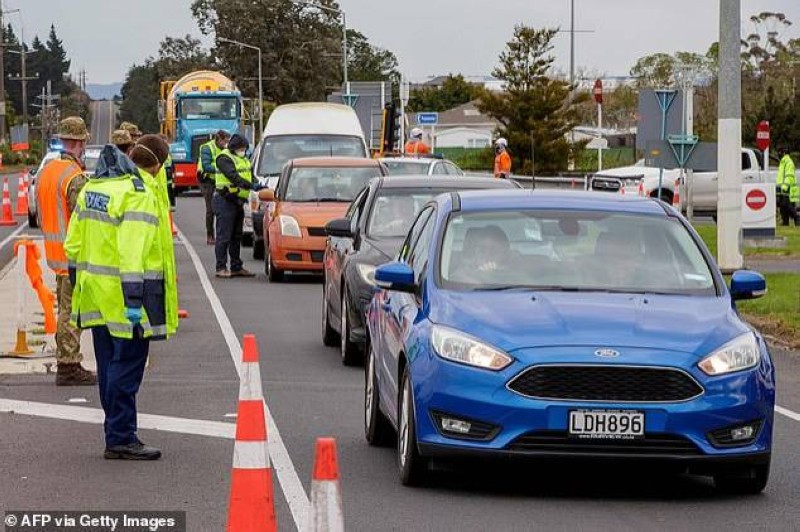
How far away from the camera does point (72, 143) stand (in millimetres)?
13359

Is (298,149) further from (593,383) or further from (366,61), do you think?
(366,61)

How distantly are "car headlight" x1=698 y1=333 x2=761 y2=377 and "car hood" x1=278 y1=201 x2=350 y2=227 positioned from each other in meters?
15.0

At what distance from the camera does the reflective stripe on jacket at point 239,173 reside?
24797 millimetres

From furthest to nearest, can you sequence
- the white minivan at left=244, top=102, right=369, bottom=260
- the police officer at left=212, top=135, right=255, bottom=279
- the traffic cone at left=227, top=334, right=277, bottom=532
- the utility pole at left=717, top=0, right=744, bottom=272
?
the white minivan at left=244, top=102, right=369, bottom=260 < the police officer at left=212, top=135, right=255, bottom=279 < the utility pole at left=717, top=0, right=744, bottom=272 < the traffic cone at left=227, top=334, right=277, bottom=532

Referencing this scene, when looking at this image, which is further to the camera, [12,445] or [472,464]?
[12,445]

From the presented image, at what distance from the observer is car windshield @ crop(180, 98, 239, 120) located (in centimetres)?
5794

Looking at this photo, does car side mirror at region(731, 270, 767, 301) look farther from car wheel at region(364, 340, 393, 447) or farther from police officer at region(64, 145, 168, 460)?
police officer at region(64, 145, 168, 460)

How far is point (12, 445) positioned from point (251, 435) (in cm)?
344

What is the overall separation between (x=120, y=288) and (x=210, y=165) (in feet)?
60.8

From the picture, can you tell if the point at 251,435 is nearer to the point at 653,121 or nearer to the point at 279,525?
the point at 279,525

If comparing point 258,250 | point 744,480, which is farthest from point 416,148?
point 744,480

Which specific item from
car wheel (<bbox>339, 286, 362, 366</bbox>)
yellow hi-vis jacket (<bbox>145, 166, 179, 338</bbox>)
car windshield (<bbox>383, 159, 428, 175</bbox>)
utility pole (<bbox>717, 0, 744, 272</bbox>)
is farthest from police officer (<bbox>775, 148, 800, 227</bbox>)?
yellow hi-vis jacket (<bbox>145, 166, 179, 338</bbox>)

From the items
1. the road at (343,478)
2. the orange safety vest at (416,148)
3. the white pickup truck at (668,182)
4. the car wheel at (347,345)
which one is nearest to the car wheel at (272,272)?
the car wheel at (347,345)

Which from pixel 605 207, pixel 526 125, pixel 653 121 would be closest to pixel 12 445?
pixel 605 207
